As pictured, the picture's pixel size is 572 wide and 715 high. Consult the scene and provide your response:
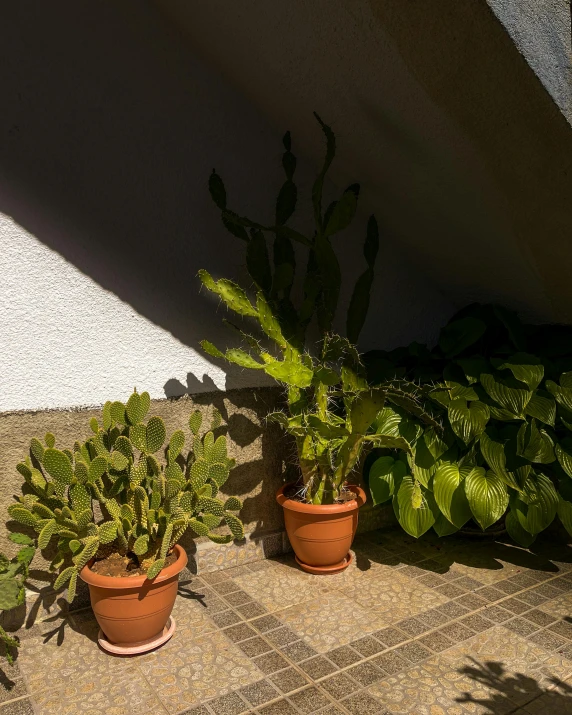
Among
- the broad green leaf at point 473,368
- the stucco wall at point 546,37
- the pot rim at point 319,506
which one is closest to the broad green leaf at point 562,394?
the broad green leaf at point 473,368

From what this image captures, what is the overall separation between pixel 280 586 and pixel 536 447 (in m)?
1.11

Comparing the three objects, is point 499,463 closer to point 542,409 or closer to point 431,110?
point 542,409

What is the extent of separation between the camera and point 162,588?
185cm

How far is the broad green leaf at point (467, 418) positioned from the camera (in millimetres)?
2254

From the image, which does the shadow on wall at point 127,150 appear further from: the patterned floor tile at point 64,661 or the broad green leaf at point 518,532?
the broad green leaf at point 518,532

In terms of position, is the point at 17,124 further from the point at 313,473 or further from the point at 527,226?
the point at 527,226

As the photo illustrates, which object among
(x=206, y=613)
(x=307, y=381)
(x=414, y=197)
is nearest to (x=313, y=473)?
(x=307, y=381)

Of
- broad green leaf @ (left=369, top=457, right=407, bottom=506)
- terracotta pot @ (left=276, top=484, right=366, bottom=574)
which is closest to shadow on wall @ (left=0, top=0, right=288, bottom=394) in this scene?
terracotta pot @ (left=276, top=484, right=366, bottom=574)

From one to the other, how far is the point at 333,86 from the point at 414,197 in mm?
574

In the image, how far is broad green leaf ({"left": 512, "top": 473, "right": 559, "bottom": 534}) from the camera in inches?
88.0

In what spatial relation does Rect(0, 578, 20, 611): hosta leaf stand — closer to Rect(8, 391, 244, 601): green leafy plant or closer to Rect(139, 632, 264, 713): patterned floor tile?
Rect(8, 391, 244, 601): green leafy plant

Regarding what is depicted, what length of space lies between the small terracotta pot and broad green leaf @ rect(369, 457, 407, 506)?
0.88 metres

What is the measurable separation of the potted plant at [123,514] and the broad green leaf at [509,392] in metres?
1.09

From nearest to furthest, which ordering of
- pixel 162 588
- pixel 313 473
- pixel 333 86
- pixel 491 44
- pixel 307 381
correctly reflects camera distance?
pixel 491 44 → pixel 162 588 → pixel 333 86 → pixel 307 381 → pixel 313 473
